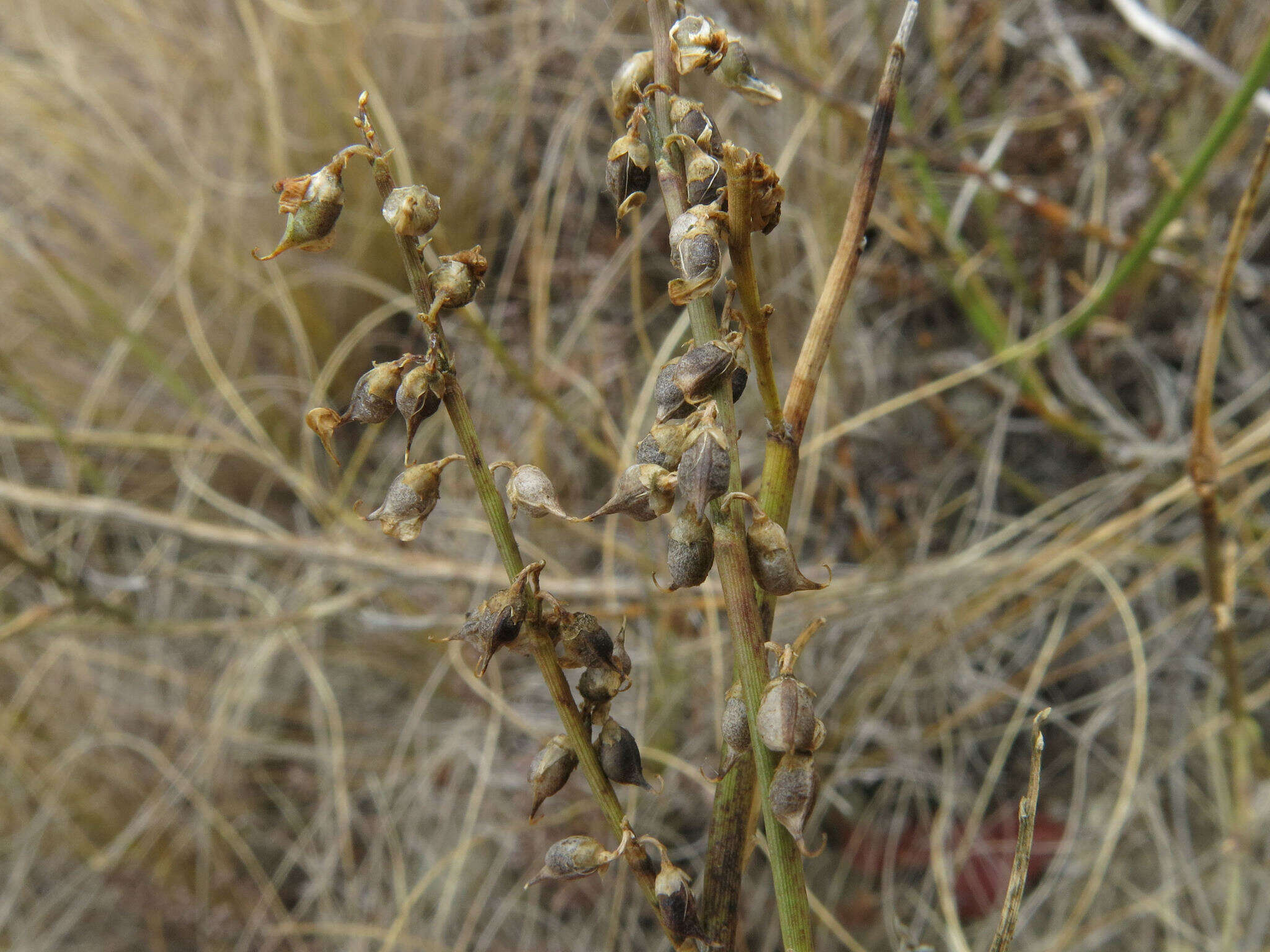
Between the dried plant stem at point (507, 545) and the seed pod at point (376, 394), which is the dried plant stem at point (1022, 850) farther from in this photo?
the seed pod at point (376, 394)

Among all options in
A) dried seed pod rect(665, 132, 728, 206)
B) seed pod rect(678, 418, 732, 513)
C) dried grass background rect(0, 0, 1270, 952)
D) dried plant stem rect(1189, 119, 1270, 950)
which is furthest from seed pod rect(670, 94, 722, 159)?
dried grass background rect(0, 0, 1270, 952)

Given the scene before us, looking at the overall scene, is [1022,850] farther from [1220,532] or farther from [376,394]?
[1220,532]

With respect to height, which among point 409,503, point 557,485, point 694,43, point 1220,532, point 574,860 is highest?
point 557,485

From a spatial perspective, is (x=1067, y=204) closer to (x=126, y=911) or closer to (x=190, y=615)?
(x=190, y=615)

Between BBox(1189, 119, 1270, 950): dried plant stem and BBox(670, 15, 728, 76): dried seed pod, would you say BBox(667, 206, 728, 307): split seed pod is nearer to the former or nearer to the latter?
BBox(670, 15, 728, 76): dried seed pod

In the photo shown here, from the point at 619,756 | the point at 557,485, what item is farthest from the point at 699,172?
the point at 557,485

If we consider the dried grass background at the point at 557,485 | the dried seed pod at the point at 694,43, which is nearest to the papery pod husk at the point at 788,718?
the dried seed pod at the point at 694,43

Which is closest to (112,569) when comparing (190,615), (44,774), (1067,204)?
(190,615)
